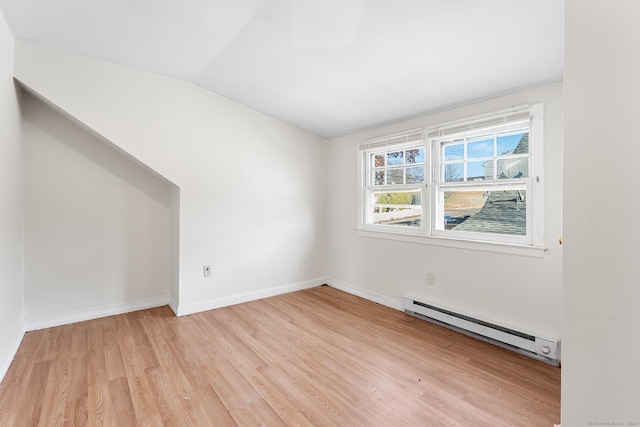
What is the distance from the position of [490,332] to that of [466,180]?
4.35 ft

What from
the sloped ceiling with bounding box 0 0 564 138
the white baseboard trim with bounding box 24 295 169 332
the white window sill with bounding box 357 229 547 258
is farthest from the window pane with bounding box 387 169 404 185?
the white baseboard trim with bounding box 24 295 169 332

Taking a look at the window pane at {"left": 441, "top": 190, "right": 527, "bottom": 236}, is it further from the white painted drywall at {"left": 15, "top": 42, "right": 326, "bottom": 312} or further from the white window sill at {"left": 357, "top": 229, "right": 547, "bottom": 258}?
the white painted drywall at {"left": 15, "top": 42, "right": 326, "bottom": 312}

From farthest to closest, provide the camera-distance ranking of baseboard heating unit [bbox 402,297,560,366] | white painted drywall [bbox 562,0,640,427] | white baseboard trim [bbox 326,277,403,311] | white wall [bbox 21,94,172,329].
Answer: white baseboard trim [bbox 326,277,403,311] < white wall [bbox 21,94,172,329] < baseboard heating unit [bbox 402,297,560,366] < white painted drywall [bbox 562,0,640,427]

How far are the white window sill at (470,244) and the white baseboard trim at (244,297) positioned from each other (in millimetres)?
1157

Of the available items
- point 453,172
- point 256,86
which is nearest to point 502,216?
point 453,172

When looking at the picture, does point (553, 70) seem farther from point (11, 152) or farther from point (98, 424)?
point (11, 152)

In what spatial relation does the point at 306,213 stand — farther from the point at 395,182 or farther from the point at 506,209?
the point at 506,209

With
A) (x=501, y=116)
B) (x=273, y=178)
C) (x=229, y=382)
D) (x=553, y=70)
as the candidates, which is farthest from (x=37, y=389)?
(x=553, y=70)

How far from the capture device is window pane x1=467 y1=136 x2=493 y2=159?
261cm

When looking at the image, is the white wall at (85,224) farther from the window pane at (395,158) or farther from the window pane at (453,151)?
the window pane at (453,151)

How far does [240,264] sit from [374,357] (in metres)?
1.86

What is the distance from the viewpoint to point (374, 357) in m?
2.26

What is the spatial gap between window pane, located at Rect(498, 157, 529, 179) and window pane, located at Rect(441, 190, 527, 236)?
13cm

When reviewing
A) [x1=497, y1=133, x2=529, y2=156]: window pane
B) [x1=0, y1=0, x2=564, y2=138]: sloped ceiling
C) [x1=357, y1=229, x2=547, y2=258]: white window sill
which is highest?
[x1=0, y1=0, x2=564, y2=138]: sloped ceiling
